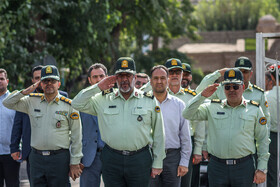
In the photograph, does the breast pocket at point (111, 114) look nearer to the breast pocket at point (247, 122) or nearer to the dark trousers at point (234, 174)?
the dark trousers at point (234, 174)

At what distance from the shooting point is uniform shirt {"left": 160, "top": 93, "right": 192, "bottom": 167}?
22.1 ft

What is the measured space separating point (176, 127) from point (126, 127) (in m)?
1.11

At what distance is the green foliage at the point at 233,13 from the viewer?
48469 millimetres

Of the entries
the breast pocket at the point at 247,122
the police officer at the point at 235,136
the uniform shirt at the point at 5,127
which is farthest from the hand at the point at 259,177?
the uniform shirt at the point at 5,127

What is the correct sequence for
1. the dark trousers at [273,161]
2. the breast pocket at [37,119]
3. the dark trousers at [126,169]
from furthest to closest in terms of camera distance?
the dark trousers at [273,161] → the breast pocket at [37,119] → the dark trousers at [126,169]

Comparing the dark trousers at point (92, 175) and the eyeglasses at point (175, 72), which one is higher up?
the eyeglasses at point (175, 72)

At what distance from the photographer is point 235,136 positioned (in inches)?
241

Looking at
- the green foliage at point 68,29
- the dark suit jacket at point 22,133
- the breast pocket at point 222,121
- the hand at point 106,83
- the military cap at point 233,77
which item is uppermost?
the green foliage at point 68,29

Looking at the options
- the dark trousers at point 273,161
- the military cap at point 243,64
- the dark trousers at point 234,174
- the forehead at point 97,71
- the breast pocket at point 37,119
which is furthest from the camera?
the dark trousers at point 273,161

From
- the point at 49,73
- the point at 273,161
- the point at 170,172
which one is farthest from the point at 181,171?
the point at 273,161

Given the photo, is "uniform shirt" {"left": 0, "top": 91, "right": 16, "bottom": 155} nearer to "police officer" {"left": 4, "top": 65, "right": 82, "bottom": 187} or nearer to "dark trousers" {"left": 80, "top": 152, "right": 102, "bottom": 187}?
"police officer" {"left": 4, "top": 65, "right": 82, "bottom": 187}

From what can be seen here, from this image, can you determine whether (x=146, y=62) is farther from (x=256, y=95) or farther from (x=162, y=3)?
(x=256, y=95)

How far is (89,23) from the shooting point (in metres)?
16.9

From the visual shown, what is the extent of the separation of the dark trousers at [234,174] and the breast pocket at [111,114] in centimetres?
138
